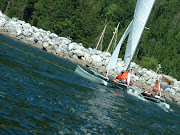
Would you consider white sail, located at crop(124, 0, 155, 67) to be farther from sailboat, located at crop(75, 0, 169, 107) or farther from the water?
the water

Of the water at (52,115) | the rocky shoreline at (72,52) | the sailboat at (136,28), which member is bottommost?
the water at (52,115)

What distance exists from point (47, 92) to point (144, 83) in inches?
1214

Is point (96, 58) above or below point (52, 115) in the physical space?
above

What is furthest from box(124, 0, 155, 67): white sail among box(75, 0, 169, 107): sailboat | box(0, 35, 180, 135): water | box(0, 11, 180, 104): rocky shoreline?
box(0, 11, 180, 104): rocky shoreline

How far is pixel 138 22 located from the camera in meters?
25.5

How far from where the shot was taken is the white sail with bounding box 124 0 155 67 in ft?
81.0

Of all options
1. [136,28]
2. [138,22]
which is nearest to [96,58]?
[136,28]

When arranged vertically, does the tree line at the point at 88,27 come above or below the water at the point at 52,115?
above

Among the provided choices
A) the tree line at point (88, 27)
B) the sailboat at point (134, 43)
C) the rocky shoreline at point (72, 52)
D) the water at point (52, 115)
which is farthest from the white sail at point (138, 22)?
the tree line at point (88, 27)

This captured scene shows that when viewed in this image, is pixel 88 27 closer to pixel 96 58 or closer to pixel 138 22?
pixel 96 58

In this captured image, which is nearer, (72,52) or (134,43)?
(134,43)

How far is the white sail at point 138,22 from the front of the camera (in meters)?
24.7

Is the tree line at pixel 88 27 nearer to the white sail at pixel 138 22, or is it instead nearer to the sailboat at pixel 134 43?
the white sail at pixel 138 22

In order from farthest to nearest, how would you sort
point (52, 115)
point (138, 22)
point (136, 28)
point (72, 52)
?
point (72, 52) → point (136, 28) → point (138, 22) → point (52, 115)
